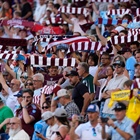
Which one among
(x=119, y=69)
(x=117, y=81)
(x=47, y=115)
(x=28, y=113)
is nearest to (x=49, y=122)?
(x=47, y=115)

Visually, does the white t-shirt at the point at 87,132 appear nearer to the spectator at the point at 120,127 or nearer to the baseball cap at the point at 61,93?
the spectator at the point at 120,127

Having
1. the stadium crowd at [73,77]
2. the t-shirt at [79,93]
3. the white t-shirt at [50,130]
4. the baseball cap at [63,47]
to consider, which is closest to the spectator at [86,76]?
the stadium crowd at [73,77]

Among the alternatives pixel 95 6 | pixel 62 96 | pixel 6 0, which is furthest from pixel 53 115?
pixel 6 0

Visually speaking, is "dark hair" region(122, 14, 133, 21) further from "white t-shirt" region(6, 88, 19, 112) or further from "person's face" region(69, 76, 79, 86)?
"person's face" region(69, 76, 79, 86)

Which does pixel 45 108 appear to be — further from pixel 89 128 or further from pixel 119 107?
pixel 119 107

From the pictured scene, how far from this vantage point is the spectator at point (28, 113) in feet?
56.9

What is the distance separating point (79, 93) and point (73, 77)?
0.47m

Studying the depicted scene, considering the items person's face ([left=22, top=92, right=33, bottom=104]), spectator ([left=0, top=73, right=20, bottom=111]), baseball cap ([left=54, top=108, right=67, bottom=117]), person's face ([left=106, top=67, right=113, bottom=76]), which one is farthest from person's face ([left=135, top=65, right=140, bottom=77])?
spectator ([left=0, top=73, right=20, bottom=111])

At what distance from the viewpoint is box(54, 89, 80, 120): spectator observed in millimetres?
16891

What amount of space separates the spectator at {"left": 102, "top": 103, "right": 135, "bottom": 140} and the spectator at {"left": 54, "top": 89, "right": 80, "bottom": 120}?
210cm

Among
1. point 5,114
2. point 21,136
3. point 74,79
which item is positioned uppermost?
point 74,79

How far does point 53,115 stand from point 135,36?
4.55 meters

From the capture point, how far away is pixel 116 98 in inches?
629

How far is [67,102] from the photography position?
17.0m
